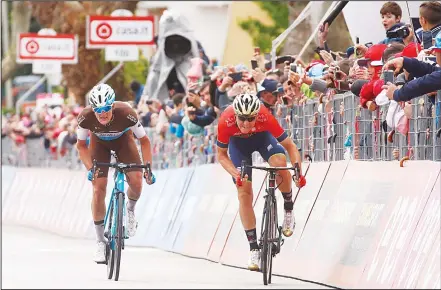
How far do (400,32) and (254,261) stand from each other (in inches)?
113

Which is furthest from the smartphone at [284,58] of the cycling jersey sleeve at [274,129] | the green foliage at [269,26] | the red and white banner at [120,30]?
the green foliage at [269,26]

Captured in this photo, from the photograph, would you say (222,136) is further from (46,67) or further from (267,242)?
(46,67)

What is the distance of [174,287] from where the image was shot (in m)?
15.7

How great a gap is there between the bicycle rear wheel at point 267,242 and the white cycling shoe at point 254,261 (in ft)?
0.47

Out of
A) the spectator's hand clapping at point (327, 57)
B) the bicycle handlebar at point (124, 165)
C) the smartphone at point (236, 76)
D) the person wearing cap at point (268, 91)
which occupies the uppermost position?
the spectator's hand clapping at point (327, 57)

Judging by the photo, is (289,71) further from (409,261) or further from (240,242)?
(409,261)

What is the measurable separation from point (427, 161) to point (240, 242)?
225 inches

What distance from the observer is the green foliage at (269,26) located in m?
61.1

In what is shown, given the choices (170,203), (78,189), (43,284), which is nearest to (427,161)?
(43,284)

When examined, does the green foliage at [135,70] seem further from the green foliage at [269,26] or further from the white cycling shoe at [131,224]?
the white cycling shoe at [131,224]

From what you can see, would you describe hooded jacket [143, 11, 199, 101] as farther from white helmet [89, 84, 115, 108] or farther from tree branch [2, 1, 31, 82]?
tree branch [2, 1, 31, 82]

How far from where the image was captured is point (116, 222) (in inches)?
685

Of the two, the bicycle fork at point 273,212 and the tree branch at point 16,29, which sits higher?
the tree branch at point 16,29

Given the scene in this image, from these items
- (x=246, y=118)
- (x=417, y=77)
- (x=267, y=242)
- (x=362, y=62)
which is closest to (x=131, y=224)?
(x=267, y=242)
